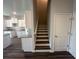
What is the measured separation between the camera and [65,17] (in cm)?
761

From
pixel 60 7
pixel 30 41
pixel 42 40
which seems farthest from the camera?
pixel 42 40

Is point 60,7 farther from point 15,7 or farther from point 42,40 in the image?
point 15,7

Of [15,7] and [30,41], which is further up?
[15,7]

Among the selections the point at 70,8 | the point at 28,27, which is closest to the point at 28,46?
the point at 28,27

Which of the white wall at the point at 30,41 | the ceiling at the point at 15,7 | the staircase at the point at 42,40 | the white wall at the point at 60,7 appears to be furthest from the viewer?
the ceiling at the point at 15,7

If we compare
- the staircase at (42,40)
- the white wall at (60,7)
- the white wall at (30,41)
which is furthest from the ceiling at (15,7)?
the staircase at (42,40)

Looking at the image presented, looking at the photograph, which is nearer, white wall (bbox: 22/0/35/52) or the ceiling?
white wall (bbox: 22/0/35/52)

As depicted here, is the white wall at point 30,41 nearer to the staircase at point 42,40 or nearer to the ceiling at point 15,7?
the staircase at point 42,40

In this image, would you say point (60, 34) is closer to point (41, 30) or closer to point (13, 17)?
point (41, 30)

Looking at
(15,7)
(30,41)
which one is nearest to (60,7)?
(30,41)

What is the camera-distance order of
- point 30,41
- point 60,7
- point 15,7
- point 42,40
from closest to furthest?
point 60,7 → point 30,41 → point 42,40 → point 15,7

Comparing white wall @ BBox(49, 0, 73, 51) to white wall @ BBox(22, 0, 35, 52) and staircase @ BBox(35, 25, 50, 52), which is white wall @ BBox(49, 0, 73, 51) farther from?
staircase @ BBox(35, 25, 50, 52)

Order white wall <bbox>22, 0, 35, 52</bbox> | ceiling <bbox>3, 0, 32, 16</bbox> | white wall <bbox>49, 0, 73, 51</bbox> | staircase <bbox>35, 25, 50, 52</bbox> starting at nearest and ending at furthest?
white wall <bbox>49, 0, 73, 51</bbox>
white wall <bbox>22, 0, 35, 52</bbox>
staircase <bbox>35, 25, 50, 52</bbox>
ceiling <bbox>3, 0, 32, 16</bbox>

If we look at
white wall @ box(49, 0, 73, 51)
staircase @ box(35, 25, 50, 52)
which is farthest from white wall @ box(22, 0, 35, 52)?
white wall @ box(49, 0, 73, 51)
